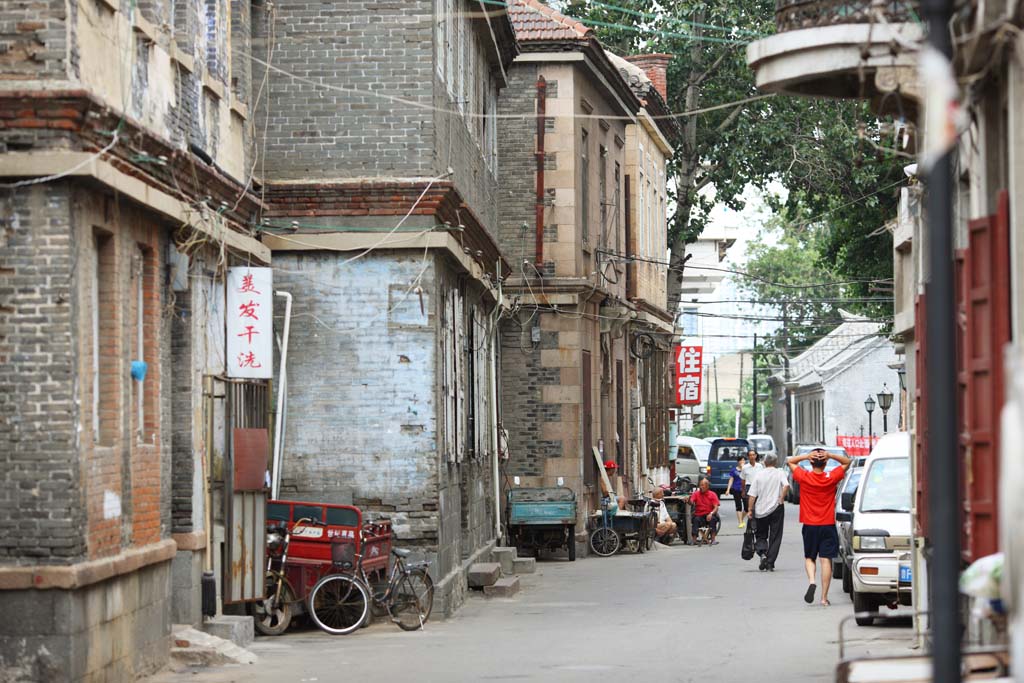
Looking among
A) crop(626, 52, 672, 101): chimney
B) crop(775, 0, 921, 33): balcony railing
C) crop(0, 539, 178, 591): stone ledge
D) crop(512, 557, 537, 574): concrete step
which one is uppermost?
crop(626, 52, 672, 101): chimney

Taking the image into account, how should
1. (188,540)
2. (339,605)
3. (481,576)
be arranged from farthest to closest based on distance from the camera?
1. (481,576)
2. (339,605)
3. (188,540)

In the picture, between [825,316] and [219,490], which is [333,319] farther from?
[825,316]

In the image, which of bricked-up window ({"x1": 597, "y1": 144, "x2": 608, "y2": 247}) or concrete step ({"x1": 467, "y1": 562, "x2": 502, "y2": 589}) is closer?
concrete step ({"x1": 467, "y1": 562, "x2": 502, "y2": 589})

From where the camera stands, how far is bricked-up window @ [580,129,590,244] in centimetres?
3519

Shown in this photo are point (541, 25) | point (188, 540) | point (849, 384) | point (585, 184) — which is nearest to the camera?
point (188, 540)

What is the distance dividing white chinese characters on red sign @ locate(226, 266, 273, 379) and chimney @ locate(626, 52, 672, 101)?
28996mm

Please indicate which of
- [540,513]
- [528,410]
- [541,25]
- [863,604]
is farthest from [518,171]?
[863,604]

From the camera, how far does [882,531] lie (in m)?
19.5

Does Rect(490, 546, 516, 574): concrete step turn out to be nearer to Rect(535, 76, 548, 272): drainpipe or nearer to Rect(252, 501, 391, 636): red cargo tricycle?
Rect(535, 76, 548, 272): drainpipe

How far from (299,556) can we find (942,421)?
12408 mm

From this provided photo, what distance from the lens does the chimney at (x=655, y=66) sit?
45812 mm

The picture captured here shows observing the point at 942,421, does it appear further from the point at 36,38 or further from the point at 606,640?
the point at 606,640

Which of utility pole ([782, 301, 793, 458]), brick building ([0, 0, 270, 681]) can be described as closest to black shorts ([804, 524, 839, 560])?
brick building ([0, 0, 270, 681])

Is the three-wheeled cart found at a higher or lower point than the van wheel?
higher
